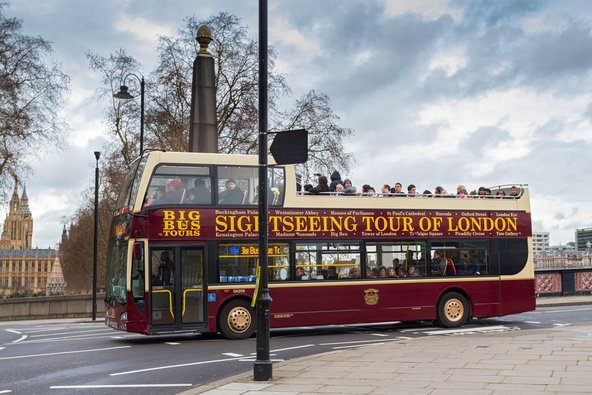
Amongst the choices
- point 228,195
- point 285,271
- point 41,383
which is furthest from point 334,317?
point 41,383

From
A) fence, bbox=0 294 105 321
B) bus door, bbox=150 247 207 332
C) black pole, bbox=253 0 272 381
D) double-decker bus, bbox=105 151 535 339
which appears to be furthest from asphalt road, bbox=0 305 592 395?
fence, bbox=0 294 105 321

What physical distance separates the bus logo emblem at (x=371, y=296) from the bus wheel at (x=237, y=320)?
2.84 meters

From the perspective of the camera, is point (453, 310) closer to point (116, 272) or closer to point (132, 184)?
point (116, 272)

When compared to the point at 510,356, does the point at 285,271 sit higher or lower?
higher

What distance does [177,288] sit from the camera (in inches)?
643

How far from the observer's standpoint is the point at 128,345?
1605cm

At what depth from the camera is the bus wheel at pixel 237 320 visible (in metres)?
16.8

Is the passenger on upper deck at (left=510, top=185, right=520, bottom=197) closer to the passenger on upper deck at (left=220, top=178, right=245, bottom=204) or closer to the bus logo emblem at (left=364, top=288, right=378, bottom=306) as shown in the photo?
the bus logo emblem at (left=364, top=288, right=378, bottom=306)

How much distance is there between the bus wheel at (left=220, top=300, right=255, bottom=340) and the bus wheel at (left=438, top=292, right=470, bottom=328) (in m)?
4.91

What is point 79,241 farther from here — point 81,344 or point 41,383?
point 41,383

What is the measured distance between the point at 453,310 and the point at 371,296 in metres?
2.39

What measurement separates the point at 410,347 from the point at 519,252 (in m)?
7.25

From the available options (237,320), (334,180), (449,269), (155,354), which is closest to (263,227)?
(155,354)

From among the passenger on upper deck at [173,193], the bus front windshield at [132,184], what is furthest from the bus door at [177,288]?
the bus front windshield at [132,184]
